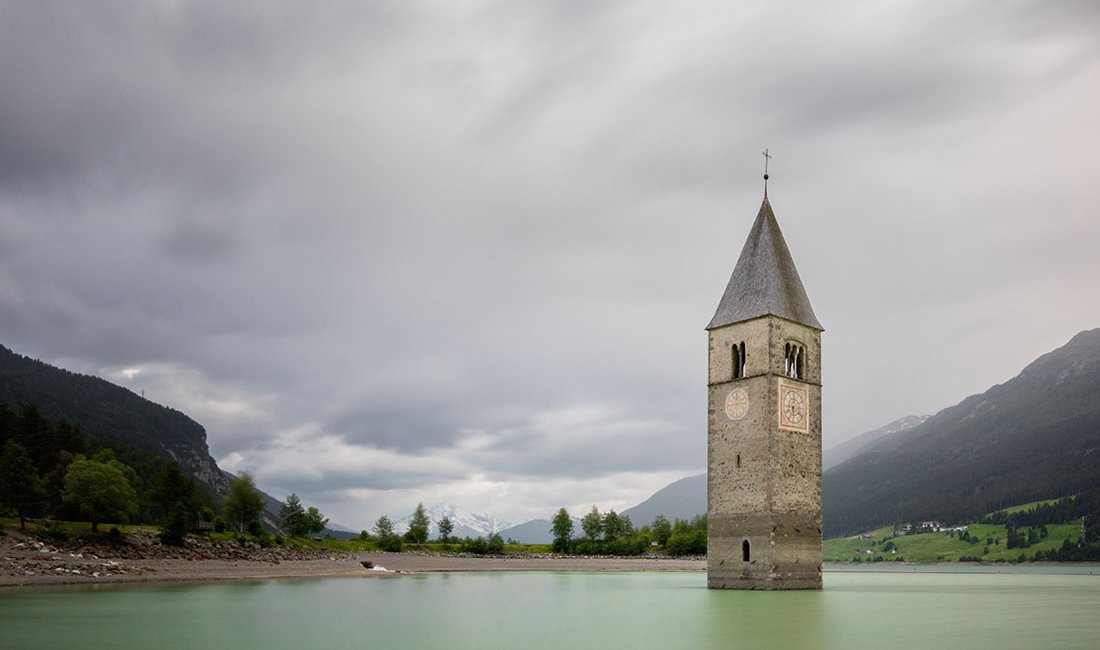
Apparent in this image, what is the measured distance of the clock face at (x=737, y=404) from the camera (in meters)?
50.4

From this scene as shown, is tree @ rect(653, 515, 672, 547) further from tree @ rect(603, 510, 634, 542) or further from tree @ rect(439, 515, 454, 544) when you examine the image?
tree @ rect(439, 515, 454, 544)

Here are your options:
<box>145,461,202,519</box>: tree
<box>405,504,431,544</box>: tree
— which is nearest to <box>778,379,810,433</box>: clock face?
<box>145,461,202,519</box>: tree

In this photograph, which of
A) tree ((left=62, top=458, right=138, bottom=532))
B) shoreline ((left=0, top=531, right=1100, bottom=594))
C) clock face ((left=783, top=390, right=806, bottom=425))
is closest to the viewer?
shoreline ((left=0, top=531, right=1100, bottom=594))

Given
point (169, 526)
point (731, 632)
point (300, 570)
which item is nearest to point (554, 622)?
point (731, 632)

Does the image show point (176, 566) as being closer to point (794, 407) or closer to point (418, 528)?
point (794, 407)

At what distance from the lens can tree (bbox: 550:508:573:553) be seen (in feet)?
406

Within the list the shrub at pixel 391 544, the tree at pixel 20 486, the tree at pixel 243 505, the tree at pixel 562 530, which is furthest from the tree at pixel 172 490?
the tree at pixel 562 530

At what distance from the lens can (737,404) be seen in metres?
50.9

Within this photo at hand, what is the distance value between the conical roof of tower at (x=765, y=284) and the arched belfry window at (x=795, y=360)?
148cm

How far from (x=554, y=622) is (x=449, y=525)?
4535 inches

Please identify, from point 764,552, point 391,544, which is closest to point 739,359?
point 764,552

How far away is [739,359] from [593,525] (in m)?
87.9

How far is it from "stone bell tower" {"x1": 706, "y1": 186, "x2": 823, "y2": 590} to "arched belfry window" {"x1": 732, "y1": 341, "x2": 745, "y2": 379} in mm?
59

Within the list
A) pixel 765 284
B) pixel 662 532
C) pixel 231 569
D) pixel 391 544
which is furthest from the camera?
→ pixel 662 532
